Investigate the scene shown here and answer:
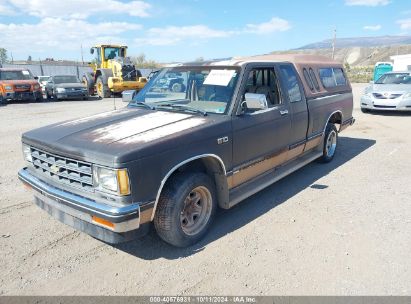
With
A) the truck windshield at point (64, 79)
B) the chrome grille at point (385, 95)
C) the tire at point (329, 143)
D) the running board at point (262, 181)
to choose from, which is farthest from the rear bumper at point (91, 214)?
the truck windshield at point (64, 79)

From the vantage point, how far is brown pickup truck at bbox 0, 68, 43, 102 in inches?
704

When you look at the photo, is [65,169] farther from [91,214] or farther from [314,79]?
[314,79]

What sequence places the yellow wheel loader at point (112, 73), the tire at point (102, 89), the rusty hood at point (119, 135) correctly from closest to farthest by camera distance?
1. the rusty hood at point (119, 135)
2. the yellow wheel loader at point (112, 73)
3. the tire at point (102, 89)

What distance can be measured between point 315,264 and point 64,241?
2.63m

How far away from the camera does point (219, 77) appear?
13.5 ft

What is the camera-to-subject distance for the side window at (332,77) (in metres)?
6.14

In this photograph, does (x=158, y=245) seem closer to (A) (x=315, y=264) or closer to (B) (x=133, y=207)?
(B) (x=133, y=207)

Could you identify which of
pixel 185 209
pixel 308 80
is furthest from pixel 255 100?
pixel 308 80

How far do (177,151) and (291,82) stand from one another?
2600 mm

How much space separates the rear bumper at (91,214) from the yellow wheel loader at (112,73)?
1706 cm

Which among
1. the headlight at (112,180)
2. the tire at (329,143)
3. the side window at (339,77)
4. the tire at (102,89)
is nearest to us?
the headlight at (112,180)

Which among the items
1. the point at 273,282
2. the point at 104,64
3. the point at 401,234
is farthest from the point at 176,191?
the point at 104,64

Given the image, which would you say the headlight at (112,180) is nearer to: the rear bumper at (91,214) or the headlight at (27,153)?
the rear bumper at (91,214)

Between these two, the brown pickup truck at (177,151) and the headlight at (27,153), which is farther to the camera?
the headlight at (27,153)
